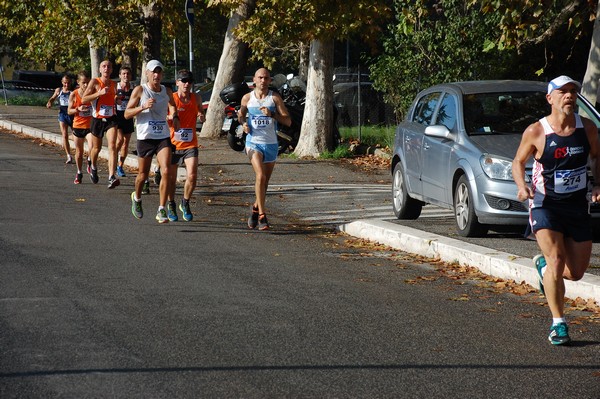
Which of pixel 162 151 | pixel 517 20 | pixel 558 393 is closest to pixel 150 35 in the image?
pixel 517 20

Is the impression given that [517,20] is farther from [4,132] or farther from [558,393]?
[4,132]

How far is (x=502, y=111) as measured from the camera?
1342cm

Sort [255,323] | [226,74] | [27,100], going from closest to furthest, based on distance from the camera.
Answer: [255,323] → [226,74] → [27,100]

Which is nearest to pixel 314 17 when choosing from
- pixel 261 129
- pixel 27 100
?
pixel 261 129

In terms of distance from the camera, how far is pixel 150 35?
1404 inches

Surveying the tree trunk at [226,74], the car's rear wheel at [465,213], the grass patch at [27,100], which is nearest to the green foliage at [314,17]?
the tree trunk at [226,74]

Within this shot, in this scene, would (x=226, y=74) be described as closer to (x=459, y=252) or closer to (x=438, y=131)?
(x=438, y=131)

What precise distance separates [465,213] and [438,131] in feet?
3.13

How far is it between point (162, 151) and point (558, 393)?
8715 mm

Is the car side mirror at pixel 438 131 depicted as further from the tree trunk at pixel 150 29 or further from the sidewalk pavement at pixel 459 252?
the tree trunk at pixel 150 29

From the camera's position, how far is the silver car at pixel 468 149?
12234mm

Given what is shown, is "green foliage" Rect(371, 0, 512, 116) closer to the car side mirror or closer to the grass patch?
the car side mirror

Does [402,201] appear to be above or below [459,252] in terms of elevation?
above

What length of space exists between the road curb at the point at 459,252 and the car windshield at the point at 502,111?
145 centimetres
